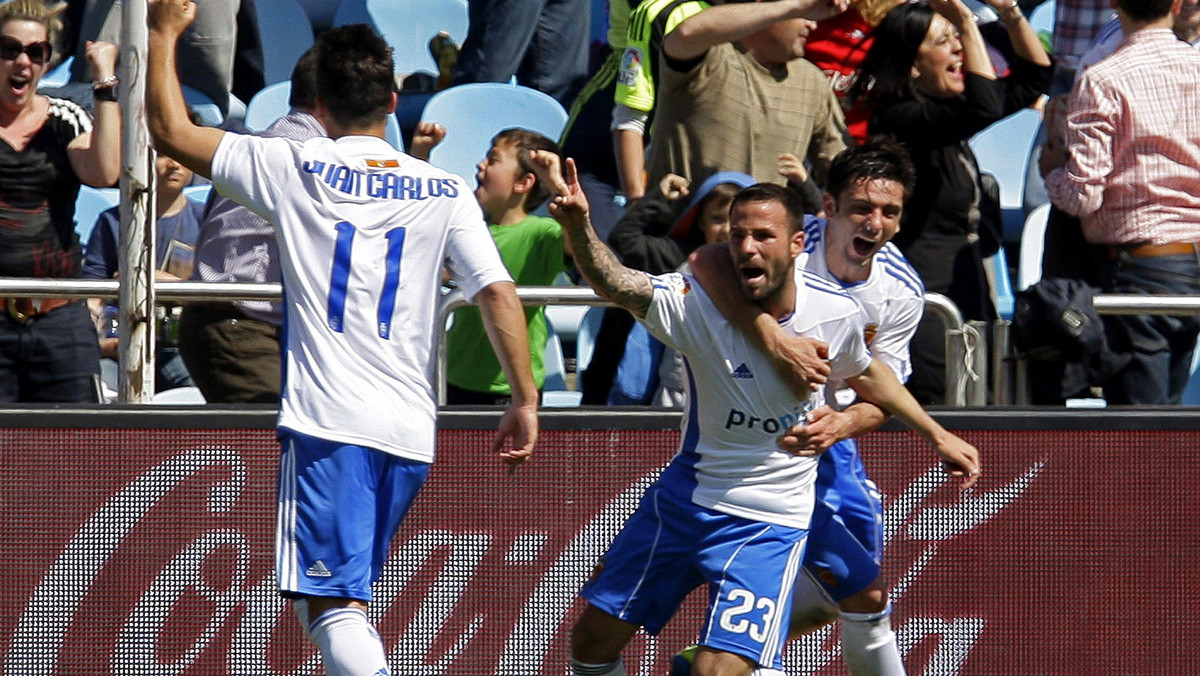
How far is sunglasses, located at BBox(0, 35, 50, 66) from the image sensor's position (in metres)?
6.53

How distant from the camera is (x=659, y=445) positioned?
6102mm

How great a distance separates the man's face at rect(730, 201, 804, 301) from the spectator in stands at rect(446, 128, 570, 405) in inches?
69.3

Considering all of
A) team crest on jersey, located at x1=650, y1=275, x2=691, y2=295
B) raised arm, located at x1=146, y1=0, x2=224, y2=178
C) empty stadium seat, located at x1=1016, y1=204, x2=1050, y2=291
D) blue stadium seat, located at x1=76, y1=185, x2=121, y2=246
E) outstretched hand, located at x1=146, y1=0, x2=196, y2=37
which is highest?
outstretched hand, located at x1=146, y1=0, x2=196, y2=37

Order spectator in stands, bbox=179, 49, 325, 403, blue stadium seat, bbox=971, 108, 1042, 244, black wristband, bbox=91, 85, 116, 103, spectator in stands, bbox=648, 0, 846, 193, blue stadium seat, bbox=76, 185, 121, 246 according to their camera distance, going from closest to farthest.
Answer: black wristband, bbox=91, 85, 116, 103 < spectator in stands, bbox=179, 49, 325, 403 < spectator in stands, bbox=648, 0, 846, 193 < blue stadium seat, bbox=76, 185, 121, 246 < blue stadium seat, bbox=971, 108, 1042, 244

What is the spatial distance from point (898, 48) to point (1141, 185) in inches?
43.5

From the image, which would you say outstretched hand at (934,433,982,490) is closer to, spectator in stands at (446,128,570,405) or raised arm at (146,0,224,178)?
spectator in stands at (446,128,570,405)

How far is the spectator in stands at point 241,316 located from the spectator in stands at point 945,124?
236 cm

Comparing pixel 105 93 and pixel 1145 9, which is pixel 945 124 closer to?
pixel 1145 9

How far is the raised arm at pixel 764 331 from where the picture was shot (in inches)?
186

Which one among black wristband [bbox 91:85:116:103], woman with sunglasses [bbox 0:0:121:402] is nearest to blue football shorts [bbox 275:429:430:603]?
woman with sunglasses [bbox 0:0:121:402]

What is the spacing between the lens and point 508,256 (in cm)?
671

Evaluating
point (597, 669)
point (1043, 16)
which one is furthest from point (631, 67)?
point (1043, 16)

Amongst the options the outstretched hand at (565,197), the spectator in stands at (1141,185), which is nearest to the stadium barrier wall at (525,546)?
the spectator in stands at (1141,185)

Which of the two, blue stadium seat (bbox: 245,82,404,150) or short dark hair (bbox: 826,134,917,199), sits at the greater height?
short dark hair (bbox: 826,134,917,199)
